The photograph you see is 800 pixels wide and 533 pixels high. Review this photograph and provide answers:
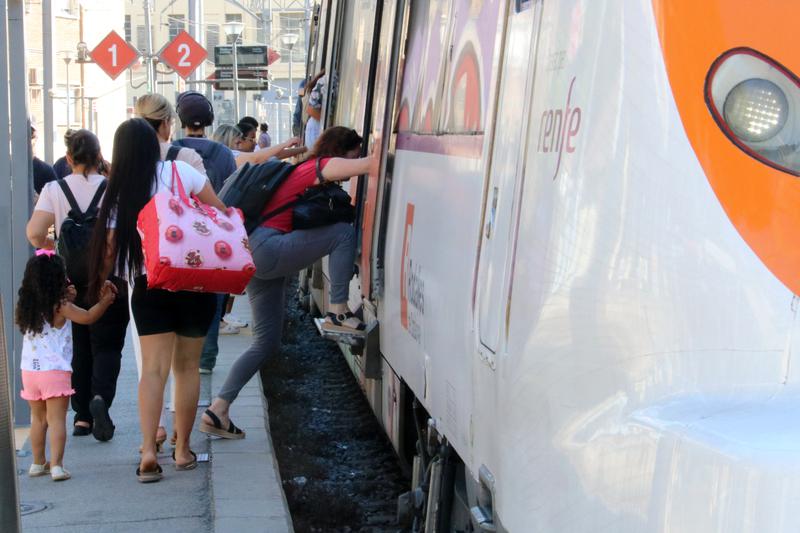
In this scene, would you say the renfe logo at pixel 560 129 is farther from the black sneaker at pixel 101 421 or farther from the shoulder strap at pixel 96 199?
the black sneaker at pixel 101 421

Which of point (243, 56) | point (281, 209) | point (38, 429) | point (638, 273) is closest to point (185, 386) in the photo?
point (38, 429)

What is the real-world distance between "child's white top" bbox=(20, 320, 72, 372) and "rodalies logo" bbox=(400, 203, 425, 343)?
1921 mm

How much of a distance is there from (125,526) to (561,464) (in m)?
3.29

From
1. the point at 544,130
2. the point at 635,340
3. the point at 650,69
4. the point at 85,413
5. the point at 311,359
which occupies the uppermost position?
the point at 650,69

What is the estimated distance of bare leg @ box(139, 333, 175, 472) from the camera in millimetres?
6199

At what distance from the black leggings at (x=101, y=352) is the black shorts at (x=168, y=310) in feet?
2.51

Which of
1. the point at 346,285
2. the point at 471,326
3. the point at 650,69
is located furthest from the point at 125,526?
the point at 650,69

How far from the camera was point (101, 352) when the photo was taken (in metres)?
7.10

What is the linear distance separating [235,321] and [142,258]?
5.54 metres

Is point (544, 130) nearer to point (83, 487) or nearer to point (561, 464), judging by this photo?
point (561, 464)

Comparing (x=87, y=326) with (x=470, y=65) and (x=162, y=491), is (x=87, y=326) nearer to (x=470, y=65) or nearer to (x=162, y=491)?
(x=162, y=491)

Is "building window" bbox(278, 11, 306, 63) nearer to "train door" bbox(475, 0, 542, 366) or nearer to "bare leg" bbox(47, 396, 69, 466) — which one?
"bare leg" bbox(47, 396, 69, 466)

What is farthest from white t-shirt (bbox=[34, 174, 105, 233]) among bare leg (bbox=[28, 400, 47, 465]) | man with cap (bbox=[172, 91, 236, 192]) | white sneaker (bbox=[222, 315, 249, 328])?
white sneaker (bbox=[222, 315, 249, 328])

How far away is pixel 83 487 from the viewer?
6.30m
